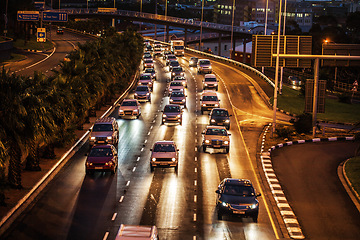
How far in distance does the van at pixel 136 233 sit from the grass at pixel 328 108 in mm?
45231

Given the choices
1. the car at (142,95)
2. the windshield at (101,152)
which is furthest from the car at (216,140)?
the car at (142,95)

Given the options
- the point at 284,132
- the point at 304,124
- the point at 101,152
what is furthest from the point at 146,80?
the point at 101,152

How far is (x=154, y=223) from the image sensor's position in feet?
86.4

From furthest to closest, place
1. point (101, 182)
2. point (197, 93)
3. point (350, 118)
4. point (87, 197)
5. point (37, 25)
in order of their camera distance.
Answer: point (37, 25), point (197, 93), point (350, 118), point (101, 182), point (87, 197)

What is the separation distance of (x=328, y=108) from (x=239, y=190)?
49.8 metres

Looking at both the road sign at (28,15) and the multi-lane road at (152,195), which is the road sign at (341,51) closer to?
the multi-lane road at (152,195)

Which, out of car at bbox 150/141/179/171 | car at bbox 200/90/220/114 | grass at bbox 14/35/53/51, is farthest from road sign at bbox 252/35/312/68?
grass at bbox 14/35/53/51

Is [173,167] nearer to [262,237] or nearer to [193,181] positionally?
[193,181]

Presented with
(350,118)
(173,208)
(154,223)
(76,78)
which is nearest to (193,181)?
(173,208)

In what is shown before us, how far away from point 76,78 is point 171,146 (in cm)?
1240

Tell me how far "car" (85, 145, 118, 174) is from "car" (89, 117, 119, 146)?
6.70 metres

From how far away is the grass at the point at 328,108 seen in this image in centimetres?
6406

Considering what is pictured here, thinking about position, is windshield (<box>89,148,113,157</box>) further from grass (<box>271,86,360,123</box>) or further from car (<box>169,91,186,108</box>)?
grass (<box>271,86,360,123</box>)

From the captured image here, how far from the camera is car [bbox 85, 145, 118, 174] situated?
34.7 meters
